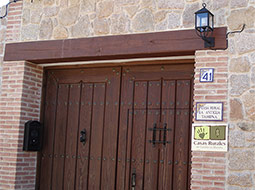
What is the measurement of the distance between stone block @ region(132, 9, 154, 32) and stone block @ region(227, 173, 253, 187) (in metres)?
2.25

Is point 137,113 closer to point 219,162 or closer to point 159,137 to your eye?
point 159,137

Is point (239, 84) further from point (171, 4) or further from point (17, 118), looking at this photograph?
point (17, 118)

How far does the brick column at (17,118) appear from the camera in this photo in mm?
6785

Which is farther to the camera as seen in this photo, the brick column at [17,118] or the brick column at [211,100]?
the brick column at [17,118]

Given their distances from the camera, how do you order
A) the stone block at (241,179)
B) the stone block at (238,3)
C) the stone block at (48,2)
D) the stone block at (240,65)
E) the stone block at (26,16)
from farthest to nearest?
the stone block at (26,16), the stone block at (48,2), the stone block at (238,3), the stone block at (240,65), the stone block at (241,179)

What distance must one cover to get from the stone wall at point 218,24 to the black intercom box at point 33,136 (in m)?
1.42

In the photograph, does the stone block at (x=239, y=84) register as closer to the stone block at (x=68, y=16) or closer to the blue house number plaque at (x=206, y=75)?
the blue house number plaque at (x=206, y=75)

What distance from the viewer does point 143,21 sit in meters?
6.16

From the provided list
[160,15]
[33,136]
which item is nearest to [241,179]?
[160,15]

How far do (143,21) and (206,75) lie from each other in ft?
4.02

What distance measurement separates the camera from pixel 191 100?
6129 mm

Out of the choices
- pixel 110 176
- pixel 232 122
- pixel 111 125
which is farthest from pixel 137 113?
pixel 232 122

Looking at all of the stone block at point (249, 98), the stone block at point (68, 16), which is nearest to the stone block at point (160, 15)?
the stone block at point (68, 16)

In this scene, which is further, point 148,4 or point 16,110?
point 16,110
